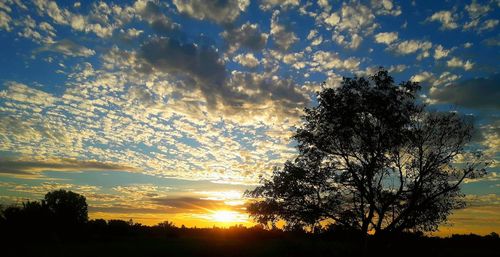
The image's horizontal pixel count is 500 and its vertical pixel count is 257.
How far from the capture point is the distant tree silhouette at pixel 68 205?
10144 cm

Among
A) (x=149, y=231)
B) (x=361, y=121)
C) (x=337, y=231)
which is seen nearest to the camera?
(x=361, y=121)

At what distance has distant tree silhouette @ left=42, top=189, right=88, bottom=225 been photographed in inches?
3994

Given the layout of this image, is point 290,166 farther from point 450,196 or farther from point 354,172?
point 450,196

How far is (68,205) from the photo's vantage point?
10512 cm

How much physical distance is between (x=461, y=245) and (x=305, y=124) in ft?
196

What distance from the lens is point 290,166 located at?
3147 cm

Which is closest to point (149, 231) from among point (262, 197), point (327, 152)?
point (262, 197)

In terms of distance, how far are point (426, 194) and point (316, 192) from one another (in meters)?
9.45

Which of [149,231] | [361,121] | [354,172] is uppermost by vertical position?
[361,121]

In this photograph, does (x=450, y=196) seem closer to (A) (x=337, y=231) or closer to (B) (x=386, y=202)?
(B) (x=386, y=202)

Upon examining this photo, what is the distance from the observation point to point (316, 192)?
31.6 m

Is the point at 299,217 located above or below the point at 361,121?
below

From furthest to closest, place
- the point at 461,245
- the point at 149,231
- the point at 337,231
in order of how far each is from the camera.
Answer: the point at 149,231 → the point at 461,245 → the point at 337,231

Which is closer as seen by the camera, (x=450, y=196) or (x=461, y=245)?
(x=450, y=196)
